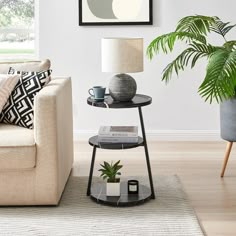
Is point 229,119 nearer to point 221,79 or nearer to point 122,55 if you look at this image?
point 221,79

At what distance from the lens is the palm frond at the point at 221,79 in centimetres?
346

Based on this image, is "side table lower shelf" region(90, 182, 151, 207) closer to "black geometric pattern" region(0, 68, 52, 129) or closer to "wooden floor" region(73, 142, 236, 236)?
"wooden floor" region(73, 142, 236, 236)

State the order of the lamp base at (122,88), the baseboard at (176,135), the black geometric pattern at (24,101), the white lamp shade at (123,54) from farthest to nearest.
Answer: the baseboard at (176,135) < the black geometric pattern at (24,101) < the lamp base at (122,88) < the white lamp shade at (123,54)

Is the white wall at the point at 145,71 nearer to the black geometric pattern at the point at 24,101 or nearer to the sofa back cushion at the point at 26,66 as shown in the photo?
the sofa back cushion at the point at 26,66

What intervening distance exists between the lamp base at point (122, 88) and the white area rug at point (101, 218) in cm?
64

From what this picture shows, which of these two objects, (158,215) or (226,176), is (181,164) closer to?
(226,176)

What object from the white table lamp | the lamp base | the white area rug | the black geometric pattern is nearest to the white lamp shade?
the white table lamp

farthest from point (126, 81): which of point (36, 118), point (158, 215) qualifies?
point (158, 215)

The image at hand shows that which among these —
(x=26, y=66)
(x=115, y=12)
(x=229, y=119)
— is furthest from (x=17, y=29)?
(x=229, y=119)

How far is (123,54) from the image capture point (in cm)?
331

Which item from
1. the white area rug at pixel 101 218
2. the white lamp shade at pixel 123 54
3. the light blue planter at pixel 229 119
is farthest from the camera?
the light blue planter at pixel 229 119

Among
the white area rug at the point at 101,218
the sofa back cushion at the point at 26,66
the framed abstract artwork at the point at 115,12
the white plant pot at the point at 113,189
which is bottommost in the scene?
the white area rug at the point at 101,218

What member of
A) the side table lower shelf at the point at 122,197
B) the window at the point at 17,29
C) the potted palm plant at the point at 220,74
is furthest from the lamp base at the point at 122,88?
the window at the point at 17,29

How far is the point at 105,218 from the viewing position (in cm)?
314
